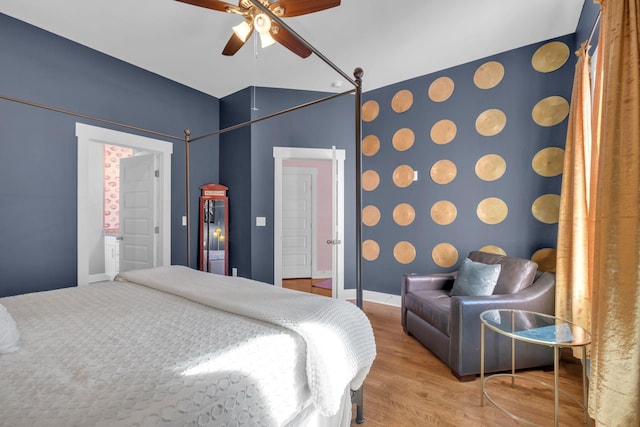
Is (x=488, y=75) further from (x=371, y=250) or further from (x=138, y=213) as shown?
(x=138, y=213)

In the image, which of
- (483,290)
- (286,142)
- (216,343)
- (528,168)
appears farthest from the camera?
(286,142)

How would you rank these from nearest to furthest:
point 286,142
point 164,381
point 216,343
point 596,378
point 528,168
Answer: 1. point 164,381
2. point 216,343
3. point 596,378
4. point 528,168
5. point 286,142

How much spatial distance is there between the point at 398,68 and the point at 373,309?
9.42 ft

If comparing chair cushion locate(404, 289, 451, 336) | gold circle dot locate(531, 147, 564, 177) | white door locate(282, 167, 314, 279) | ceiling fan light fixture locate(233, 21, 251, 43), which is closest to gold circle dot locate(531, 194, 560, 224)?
gold circle dot locate(531, 147, 564, 177)

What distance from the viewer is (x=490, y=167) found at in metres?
3.19

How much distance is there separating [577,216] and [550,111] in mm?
1234

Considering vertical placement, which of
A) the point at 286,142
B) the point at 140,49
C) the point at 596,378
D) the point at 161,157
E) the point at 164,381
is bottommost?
the point at 596,378

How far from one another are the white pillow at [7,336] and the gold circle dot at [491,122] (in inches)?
150

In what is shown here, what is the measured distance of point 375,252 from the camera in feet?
13.2

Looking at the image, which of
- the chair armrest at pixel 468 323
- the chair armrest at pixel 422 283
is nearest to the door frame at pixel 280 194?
the chair armrest at pixel 422 283

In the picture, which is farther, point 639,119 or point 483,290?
point 483,290

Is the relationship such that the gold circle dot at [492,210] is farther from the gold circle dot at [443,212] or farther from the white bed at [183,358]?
the white bed at [183,358]

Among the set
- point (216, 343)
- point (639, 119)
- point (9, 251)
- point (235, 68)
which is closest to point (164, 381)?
point (216, 343)

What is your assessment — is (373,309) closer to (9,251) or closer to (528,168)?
(528,168)
